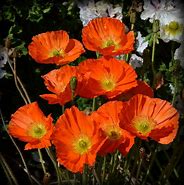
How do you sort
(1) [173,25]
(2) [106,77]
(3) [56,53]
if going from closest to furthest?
(2) [106,77], (3) [56,53], (1) [173,25]

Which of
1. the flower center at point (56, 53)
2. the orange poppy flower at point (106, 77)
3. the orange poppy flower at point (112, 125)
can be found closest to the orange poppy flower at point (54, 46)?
the flower center at point (56, 53)

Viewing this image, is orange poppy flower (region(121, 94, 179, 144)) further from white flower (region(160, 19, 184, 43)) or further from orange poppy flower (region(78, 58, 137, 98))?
white flower (region(160, 19, 184, 43))

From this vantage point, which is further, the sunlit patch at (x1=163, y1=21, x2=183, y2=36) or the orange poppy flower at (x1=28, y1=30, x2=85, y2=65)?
the sunlit patch at (x1=163, y1=21, x2=183, y2=36)

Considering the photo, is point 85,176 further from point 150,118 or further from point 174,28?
point 174,28

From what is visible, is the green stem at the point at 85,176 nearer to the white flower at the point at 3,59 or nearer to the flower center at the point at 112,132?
the flower center at the point at 112,132

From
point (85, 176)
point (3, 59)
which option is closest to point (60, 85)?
point (85, 176)

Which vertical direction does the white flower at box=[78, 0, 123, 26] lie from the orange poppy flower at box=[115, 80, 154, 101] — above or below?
below

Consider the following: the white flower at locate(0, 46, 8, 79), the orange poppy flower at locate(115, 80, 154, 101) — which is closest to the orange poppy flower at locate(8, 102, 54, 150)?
the orange poppy flower at locate(115, 80, 154, 101)

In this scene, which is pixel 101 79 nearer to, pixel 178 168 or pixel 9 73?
pixel 178 168
